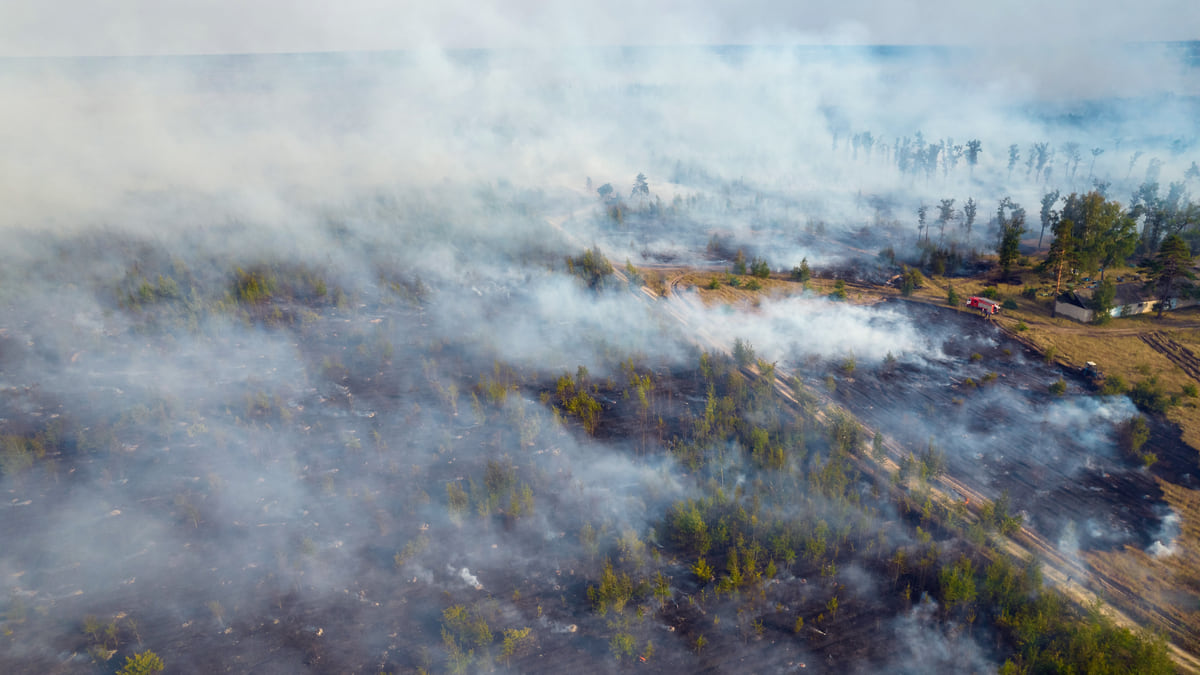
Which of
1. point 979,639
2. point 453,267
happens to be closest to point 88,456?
point 453,267

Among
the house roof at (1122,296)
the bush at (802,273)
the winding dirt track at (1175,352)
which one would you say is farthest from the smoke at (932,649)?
the bush at (802,273)

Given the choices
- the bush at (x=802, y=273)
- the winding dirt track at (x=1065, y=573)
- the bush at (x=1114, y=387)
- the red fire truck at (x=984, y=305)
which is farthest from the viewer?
the bush at (x=802, y=273)

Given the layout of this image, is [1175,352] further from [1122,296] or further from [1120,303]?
[1122,296]

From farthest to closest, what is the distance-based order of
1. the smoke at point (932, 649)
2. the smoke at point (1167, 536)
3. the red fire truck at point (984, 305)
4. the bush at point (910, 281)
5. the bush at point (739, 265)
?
the bush at point (739, 265) < the bush at point (910, 281) < the red fire truck at point (984, 305) < the smoke at point (1167, 536) < the smoke at point (932, 649)

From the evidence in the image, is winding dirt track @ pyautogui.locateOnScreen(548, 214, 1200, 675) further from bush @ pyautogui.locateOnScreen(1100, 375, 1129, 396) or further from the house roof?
the house roof

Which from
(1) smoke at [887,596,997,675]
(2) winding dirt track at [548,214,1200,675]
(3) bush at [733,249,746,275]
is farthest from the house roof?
(1) smoke at [887,596,997,675]

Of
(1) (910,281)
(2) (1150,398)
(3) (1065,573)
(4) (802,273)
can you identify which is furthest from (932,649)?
(4) (802,273)

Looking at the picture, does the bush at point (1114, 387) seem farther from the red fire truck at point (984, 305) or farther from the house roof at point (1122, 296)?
the house roof at point (1122, 296)

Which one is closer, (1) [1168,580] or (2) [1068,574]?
(1) [1168,580]
